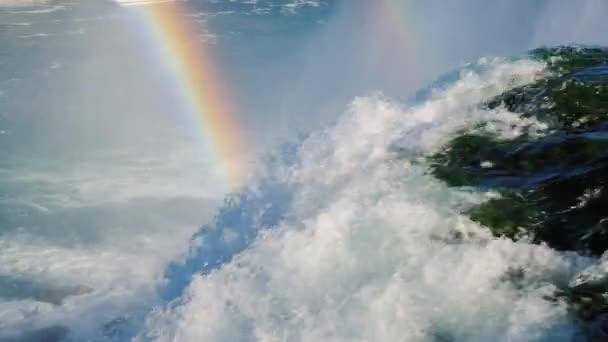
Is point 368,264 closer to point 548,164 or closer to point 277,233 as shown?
point 277,233

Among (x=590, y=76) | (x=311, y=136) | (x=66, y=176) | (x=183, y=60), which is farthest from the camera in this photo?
(x=183, y=60)

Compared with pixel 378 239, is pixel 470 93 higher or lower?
higher

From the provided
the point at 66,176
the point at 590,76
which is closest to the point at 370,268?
the point at 590,76

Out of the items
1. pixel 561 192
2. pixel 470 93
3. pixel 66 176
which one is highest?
pixel 470 93

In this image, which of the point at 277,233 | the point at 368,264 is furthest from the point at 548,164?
the point at 277,233

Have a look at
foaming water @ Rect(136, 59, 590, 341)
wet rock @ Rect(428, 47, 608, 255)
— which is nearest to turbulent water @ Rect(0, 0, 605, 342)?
foaming water @ Rect(136, 59, 590, 341)

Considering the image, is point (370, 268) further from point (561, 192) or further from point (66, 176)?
point (66, 176)
